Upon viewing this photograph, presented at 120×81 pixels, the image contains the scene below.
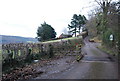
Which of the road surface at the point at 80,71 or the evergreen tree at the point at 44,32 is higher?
the evergreen tree at the point at 44,32

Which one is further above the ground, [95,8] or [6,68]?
[95,8]

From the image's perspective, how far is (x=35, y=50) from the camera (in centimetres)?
1623

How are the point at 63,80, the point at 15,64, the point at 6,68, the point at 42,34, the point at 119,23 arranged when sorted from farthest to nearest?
the point at 42,34, the point at 119,23, the point at 15,64, the point at 6,68, the point at 63,80

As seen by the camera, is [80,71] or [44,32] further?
[44,32]

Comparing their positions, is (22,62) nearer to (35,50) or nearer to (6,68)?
(6,68)


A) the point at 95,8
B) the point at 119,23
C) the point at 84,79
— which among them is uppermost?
the point at 95,8

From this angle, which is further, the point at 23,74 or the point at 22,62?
the point at 22,62

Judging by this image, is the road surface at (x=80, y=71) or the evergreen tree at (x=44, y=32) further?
the evergreen tree at (x=44, y=32)

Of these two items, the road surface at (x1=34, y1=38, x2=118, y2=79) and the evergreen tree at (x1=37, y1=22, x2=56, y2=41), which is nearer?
the road surface at (x1=34, y1=38, x2=118, y2=79)

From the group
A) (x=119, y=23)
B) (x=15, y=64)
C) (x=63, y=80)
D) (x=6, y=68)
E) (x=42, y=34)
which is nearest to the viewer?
(x=63, y=80)

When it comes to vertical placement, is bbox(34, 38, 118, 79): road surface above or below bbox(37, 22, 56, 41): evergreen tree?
below

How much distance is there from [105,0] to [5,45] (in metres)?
21.7

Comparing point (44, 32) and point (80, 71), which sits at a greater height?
point (44, 32)

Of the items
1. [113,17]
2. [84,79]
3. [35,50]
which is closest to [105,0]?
[113,17]
